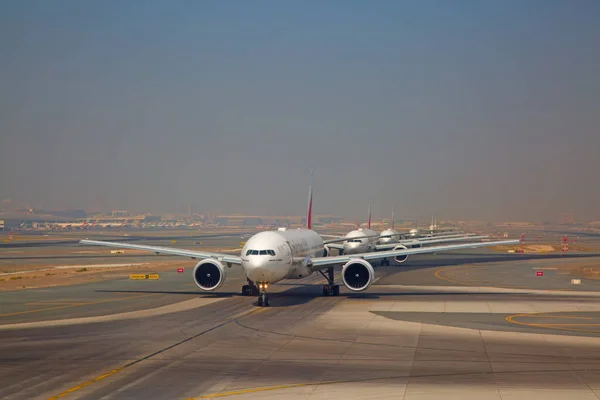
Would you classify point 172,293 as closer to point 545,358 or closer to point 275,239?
point 275,239

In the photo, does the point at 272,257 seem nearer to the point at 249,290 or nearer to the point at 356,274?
the point at 356,274

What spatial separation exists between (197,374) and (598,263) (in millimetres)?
72971

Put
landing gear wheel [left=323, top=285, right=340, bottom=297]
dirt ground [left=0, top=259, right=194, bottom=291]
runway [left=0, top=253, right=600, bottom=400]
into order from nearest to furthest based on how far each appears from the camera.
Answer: runway [left=0, top=253, right=600, bottom=400] < landing gear wheel [left=323, top=285, right=340, bottom=297] < dirt ground [left=0, top=259, right=194, bottom=291]

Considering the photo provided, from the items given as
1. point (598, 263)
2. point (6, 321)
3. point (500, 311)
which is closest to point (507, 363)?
point (500, 311)

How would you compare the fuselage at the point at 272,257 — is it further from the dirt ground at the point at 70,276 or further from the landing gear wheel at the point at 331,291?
the dirt ground at the point at 70,276

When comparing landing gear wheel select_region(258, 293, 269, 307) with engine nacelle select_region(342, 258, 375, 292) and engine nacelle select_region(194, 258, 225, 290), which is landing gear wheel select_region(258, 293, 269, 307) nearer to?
engine nacelle select_region(194, 258, 225, 290)

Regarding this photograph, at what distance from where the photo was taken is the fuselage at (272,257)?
42.0 m

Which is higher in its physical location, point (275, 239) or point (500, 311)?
point (275, 239)

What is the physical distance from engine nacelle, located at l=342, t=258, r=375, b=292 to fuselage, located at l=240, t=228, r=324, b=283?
2908 mm

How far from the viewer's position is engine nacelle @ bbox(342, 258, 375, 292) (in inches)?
1821

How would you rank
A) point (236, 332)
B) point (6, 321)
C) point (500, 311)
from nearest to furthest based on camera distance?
1. point (236, 332)
2. point (6, 321)
3. point (500, 311)

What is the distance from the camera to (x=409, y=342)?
96.9 ft

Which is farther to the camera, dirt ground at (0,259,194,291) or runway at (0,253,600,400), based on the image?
dirt ground at (0,259,194,291)

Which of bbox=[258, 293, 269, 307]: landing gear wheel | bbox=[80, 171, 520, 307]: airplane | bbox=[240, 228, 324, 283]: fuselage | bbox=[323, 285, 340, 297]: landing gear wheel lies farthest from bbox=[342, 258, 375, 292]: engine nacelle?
bbox=[258, 293, 269, 307]: landing gear wheel
